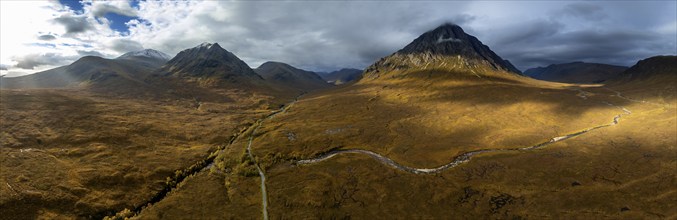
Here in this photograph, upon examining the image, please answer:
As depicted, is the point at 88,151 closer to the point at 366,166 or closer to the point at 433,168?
the point at 366,166

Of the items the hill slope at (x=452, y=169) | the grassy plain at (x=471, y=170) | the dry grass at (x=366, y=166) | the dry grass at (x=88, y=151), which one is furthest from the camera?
the dry grass at (x=88, y=151)

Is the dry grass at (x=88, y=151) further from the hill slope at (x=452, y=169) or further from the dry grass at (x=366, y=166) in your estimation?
the hill slope at (x=452, y=169)

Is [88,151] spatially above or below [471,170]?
above

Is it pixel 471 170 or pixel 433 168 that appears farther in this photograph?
pixel 433 168

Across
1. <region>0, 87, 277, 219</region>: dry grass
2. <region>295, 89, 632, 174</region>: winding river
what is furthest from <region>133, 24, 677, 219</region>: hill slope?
<region>0, 87, 277, 219</region>: dry grass

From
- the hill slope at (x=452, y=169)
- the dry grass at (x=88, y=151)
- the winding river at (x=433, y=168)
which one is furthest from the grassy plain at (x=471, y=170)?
the dry grass at (x=88, y=151)

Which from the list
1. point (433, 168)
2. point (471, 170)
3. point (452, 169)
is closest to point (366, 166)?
point (433, 168)

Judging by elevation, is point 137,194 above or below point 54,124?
below

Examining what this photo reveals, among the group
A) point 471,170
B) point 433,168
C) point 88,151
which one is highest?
point 88,151

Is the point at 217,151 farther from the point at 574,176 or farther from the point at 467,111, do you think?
the point at 467,111

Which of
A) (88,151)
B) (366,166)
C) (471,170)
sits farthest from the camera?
(88,151)

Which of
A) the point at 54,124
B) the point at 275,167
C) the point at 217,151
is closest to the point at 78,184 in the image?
the point at 217,151
